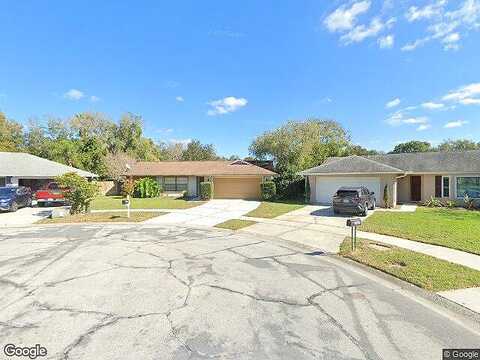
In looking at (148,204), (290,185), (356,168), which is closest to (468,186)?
(356,168)

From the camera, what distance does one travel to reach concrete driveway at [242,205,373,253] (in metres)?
9.81

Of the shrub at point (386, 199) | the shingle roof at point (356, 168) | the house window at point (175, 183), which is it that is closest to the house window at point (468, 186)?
the shingle roof at point (356, 168)

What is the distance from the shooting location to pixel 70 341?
12.2ft

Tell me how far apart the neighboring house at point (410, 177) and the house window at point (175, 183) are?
13.3 metres

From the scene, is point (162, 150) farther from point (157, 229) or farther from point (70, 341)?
point (70, 341)

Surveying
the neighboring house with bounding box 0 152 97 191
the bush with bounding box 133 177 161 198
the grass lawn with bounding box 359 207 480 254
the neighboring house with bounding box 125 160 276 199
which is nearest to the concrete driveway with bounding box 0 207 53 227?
the neighboring house with bounding box 0 152 97 191

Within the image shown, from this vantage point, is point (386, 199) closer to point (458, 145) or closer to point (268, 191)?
point (268, 191)

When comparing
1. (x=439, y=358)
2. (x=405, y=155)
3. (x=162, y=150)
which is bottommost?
(x=439, y=358)

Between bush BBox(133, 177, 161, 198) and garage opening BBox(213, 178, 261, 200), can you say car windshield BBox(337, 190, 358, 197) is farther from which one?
bush BBox(133, 177, 161, 198)

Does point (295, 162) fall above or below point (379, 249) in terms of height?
above

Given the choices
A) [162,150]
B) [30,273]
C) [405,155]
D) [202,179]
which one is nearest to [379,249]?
[30,273]

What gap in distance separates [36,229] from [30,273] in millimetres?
7290

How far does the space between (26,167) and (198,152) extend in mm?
33183

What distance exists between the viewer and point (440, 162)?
2162 cm
